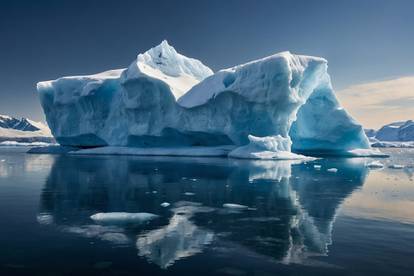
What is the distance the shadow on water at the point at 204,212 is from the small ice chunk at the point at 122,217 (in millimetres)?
222

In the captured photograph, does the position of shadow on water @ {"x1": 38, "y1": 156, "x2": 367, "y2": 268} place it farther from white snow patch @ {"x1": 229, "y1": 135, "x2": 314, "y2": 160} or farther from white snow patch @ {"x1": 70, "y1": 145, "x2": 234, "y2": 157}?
white snow patch @ {"x1": 70, "y1": 145, "x2": 234, "y2": 157}

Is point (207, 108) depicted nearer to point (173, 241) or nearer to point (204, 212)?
point (204, 212)

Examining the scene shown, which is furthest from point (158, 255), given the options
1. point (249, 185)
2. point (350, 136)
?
point (350, 136)

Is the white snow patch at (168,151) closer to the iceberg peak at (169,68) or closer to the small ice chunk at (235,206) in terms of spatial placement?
the iceberg peak at (169,68)

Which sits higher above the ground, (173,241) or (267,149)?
(267,149)

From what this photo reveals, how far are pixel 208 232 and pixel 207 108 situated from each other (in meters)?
27.8

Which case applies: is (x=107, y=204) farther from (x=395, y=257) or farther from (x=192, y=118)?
(x=192, y=118)

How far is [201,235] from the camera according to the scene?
7.76 metres

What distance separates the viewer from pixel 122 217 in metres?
9.05

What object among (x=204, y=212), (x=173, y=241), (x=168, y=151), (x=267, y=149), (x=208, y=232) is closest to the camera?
(x=173, y=241)

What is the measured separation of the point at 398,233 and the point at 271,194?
5.58 metres

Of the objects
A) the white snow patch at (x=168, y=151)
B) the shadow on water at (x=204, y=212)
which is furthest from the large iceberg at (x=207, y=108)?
the shadow on water at (x=204, y=212)

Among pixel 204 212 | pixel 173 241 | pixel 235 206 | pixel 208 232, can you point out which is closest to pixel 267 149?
pixel 235 206

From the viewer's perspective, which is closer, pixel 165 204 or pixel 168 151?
pixel 165 204
